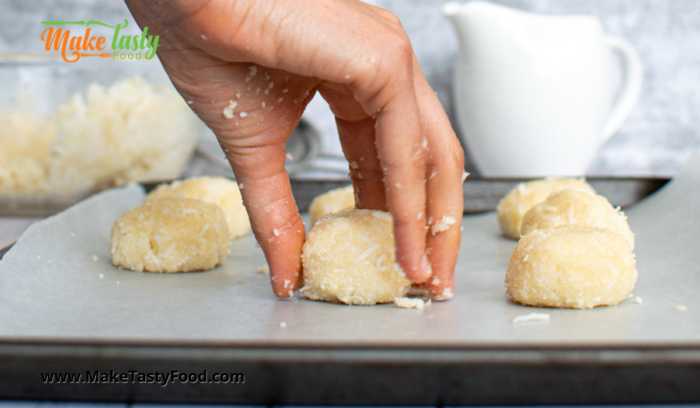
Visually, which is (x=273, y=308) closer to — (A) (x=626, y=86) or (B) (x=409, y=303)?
(B) (x=409, y=303)

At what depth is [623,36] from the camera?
246 centimetres

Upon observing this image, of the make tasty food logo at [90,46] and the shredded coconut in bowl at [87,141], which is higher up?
the make tasty food logo at [90,46]

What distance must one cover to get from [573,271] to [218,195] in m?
1.07

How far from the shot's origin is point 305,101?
0.94 m

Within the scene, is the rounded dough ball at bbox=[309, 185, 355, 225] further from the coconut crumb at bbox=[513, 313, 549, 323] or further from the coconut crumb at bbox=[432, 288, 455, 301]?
the coconut crumb at bbox=[513, 313, 549, 323]

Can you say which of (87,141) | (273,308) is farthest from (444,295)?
(87,141)

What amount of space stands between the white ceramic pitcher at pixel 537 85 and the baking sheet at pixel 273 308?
771 millimetres

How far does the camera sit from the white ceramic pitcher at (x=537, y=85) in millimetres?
2043

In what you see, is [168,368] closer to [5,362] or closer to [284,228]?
[5,362]

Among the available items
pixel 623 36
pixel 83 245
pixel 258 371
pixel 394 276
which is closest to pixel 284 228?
pixel 394 276

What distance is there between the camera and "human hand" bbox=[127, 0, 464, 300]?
74 centimetres

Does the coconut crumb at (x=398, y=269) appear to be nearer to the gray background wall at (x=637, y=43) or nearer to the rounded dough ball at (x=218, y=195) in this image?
the rounded dough ball at (x=218, y=195)

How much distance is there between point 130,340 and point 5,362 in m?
0.15

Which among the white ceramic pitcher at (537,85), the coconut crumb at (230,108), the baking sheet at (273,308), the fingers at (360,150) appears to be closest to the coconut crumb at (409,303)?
the baking sheet at (273,308)
